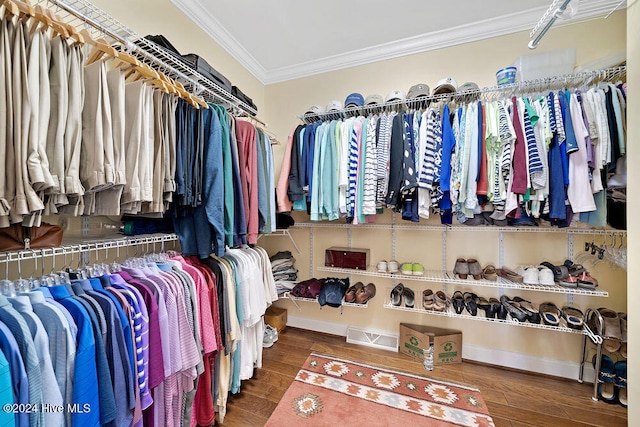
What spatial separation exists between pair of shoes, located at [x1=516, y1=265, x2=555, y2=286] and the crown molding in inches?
122

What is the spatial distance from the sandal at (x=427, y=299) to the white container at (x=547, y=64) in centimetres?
182

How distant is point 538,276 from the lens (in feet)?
5.70

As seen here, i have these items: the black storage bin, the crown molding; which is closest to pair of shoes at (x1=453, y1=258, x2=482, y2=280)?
the black storage bin

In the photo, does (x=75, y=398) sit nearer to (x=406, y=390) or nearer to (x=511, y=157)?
(x=406, y=390)

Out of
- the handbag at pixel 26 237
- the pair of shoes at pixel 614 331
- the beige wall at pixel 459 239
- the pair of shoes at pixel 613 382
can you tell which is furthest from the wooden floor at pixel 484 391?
the handbag at pixel 26 237

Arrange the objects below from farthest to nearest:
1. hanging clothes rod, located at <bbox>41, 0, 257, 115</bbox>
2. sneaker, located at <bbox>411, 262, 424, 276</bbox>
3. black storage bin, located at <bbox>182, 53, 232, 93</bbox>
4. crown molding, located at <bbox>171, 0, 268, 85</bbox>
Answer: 1. sneaker, located at <bbox>411, 262, 424, 276</bbox>
2. crown molding, located at <bbox>171, 0, 268, 85</bbox>
3. black storage bin, located at <bbox>182, 53, 232, 93</bbox>
4. hanging clothes rod, located at <bbox>41, 0, 257, 115</bbox>

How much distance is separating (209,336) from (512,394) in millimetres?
2081

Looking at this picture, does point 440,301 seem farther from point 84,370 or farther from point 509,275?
point 84,370

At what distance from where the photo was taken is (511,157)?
1529mm

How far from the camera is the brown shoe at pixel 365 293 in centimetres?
208

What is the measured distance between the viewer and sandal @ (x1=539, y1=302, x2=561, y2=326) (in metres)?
1.67

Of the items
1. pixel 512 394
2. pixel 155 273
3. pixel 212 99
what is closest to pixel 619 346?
pixel 512 394

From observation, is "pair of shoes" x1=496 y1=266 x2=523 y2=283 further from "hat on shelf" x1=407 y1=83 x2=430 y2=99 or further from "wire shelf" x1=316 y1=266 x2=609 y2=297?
"hat on shelf" x1=407 y1=83 x2=430 y2=99

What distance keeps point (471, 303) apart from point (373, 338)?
3.10 ft
